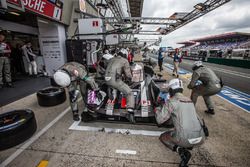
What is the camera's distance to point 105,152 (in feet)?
6.89

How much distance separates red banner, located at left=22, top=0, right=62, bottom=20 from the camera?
4414mm

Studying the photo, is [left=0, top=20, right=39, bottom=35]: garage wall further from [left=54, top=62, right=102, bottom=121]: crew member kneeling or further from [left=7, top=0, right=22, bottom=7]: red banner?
[left=54, top=62, right=102, bottom=121]: crew member kneeling

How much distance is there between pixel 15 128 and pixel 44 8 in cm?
509

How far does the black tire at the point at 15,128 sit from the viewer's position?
6.68ft

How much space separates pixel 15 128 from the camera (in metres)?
2.09

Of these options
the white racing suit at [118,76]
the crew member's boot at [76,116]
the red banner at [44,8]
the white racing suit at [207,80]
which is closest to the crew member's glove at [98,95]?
the white racing suit at [118,76]

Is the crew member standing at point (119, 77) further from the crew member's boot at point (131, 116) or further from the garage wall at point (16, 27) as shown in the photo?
the garage wall at point (16, 27)

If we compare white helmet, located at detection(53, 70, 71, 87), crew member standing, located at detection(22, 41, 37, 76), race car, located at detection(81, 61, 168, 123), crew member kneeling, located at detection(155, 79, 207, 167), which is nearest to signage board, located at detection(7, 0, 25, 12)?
white helmet, located at detection(53, 70, 71, 87)

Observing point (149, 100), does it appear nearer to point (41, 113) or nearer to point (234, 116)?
point (234, 116)

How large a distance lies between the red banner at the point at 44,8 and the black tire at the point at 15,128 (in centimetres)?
395

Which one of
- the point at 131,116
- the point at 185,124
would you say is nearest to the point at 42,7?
the point at 131,116

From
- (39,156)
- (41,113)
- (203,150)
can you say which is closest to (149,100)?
(203,150)

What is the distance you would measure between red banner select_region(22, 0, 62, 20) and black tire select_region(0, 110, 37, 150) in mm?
3949

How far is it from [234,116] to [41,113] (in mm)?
5181
